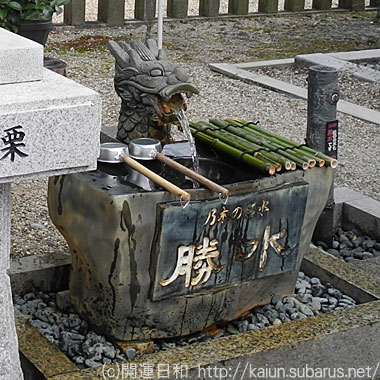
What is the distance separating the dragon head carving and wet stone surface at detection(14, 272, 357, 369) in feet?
2.70

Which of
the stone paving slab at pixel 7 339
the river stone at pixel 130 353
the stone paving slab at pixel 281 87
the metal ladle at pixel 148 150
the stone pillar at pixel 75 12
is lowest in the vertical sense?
the river stone at pixel 130 353

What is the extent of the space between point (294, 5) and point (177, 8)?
171 cm

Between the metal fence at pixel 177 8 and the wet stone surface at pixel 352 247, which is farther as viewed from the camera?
the metal fence at pixel 177 8

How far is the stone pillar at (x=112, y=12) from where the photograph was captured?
10.5 m

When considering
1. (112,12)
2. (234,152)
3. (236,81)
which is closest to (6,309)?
(234,152)

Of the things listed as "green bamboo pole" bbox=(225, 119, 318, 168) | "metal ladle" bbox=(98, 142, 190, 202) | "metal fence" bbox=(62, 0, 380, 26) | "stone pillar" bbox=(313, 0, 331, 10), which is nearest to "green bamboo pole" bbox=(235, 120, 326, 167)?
"green bamboo pole" bbox=(225, 119, 318, 168)

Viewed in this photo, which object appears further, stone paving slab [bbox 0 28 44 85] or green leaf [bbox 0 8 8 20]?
green leaf [bbox 0 8 8 20]

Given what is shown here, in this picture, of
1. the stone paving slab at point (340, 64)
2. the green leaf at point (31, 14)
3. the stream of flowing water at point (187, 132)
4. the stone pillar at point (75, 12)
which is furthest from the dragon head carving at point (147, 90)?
the stone pillar at point (75, 12)

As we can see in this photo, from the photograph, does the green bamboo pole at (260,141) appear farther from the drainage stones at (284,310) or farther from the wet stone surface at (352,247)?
the wet stone surface at (352,247)

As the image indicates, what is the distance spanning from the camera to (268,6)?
1162 centimetres

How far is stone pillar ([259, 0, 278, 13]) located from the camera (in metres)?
11.6

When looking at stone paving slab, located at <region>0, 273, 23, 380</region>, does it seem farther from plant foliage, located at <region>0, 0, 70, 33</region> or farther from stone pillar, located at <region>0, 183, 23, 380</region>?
plant foliage, located at <region>0, 0, 70, 33</region>

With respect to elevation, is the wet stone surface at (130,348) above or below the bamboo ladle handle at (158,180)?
below

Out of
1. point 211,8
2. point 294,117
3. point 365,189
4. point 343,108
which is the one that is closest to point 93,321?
point 365,189
